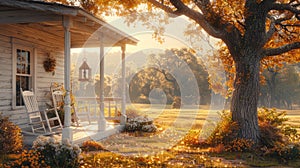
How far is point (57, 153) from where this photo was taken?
4.67 m

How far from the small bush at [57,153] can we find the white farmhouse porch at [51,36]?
1.00 m

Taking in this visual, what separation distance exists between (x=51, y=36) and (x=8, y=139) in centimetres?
388

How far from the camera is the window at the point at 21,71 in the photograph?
738 cm

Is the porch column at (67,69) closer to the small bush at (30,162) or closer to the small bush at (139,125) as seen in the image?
the small bush at (30,162)

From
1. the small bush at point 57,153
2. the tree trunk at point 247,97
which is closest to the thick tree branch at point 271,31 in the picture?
the tree trunk at point 247,97

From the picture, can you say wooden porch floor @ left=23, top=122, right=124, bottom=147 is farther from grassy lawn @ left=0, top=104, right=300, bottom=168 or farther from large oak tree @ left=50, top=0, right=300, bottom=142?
large oak tree @ left=50, top=0, right=300, bottom=142

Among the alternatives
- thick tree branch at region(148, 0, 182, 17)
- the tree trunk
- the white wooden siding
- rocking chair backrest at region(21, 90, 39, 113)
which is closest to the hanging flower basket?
the white wooden siding

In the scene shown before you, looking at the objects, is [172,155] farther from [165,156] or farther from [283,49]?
[283,49]

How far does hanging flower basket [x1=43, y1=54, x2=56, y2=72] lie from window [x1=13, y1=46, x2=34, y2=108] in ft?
1.90

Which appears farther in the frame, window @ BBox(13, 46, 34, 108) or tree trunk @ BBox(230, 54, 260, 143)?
window @ BBox(13, 46, 34, 108)

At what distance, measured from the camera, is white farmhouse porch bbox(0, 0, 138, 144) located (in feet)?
18.5

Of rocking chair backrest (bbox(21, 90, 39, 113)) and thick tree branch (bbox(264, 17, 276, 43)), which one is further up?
thick tree branch (bbox(264, 17, 276, 43))

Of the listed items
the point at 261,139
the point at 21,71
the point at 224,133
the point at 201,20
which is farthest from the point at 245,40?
the point at 21,71

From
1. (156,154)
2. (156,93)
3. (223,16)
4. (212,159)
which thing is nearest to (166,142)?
(156,154)
